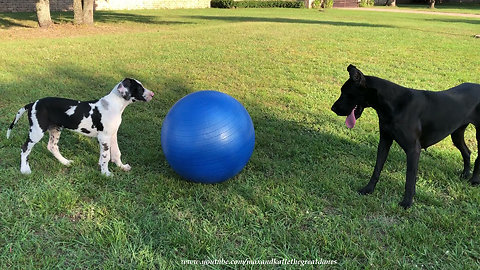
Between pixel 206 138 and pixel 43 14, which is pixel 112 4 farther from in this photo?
pixel 206 138

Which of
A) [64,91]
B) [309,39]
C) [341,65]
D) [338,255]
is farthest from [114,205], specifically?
[309,39]

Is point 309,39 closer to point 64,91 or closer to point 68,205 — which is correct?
point 64,91

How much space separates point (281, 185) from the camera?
14.6 feet

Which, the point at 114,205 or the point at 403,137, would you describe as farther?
the point at 114,205

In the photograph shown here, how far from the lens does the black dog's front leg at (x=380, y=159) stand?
4.09m

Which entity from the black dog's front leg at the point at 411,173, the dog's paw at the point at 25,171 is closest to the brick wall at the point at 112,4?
the dog's paw at the point at 25,171

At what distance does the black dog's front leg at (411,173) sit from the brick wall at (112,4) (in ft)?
105

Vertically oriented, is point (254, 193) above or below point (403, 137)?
below

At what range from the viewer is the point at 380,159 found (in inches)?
165

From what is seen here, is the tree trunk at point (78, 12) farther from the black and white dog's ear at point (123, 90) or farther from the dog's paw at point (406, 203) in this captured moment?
the dog's paw at point (406, 203)

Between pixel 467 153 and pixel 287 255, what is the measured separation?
2.85 m

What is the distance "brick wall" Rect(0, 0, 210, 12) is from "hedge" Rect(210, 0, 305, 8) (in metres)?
1.34

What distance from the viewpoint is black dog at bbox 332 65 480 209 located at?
12.1 feet

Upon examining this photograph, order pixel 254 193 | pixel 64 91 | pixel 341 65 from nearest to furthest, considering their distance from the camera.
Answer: pixel 254 193 < pixel 64 91 < pixel 341 65
